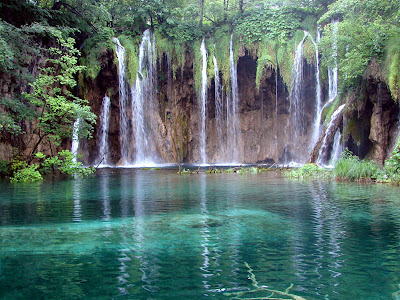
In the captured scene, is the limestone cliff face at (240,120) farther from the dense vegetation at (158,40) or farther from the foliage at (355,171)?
the foliage at (355,171)

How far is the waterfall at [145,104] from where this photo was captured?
28734 mm

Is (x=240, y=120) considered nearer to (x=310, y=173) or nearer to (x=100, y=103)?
(x=100, y=103)

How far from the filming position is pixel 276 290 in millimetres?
3609

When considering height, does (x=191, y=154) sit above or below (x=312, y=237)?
above

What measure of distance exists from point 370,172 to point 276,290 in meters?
11.5

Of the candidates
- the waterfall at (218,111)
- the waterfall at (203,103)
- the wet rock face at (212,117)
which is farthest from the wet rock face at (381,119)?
the waterfall at (203,103)

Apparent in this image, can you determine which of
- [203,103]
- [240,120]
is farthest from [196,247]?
[240,120]

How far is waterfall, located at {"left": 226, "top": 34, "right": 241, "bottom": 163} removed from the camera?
3036 centimetres

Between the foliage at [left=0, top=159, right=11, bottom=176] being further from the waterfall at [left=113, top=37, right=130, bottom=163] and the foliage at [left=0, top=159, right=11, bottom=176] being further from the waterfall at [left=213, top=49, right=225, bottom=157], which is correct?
the waterfall at [left=213, top=49, right=225, bottom=157]

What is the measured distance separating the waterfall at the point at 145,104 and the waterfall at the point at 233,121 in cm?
623

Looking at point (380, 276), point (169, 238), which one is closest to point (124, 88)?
point (169, 238)

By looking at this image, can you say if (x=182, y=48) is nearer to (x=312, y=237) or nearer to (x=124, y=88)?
(x=124, y=88)

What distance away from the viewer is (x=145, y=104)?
29.3m

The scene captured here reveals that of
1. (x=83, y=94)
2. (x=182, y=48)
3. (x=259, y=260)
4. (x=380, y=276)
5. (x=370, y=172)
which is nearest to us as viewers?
(x=380, y=276)
